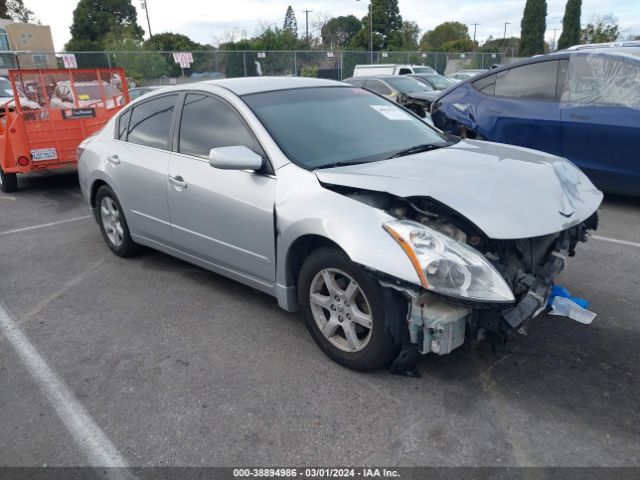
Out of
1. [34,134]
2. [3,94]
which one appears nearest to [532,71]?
[34,134]

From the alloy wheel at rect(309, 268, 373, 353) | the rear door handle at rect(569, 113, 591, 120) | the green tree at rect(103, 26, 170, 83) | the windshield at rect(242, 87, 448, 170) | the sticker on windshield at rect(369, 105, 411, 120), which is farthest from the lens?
the green tree at rect(103, 26, 170, 83)

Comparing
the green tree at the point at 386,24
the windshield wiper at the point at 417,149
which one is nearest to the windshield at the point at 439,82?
the windshield wiper at the point at 417,149

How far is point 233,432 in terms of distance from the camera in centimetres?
265

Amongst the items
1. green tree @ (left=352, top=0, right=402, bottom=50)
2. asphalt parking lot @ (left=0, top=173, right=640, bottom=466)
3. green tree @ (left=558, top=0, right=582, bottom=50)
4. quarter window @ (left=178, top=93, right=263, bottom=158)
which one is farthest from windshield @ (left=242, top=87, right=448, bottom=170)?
green tree @ (left=352, top=0, right=402, bottom=50)

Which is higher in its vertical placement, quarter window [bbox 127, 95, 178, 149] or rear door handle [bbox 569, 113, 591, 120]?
quarter window [bbox 127, 95, 178, 149]

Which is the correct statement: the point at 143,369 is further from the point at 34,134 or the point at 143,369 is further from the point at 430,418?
the point at 34,134

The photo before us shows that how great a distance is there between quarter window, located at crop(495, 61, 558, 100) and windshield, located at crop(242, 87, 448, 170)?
9.46 ft

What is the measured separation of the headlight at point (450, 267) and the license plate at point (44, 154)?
7029mm

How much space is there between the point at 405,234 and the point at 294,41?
158 feet

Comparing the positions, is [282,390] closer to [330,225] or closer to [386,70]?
[330,225]

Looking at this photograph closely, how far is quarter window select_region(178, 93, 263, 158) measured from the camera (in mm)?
3656

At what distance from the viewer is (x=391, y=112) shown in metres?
4.28

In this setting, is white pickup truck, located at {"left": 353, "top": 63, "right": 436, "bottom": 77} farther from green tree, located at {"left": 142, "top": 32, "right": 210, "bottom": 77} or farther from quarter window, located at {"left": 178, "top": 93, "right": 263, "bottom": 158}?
green tree, located at {"left": 142, "top": 32, "right": 210, "bottom": 77}

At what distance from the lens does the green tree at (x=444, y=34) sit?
87812 millimetres
